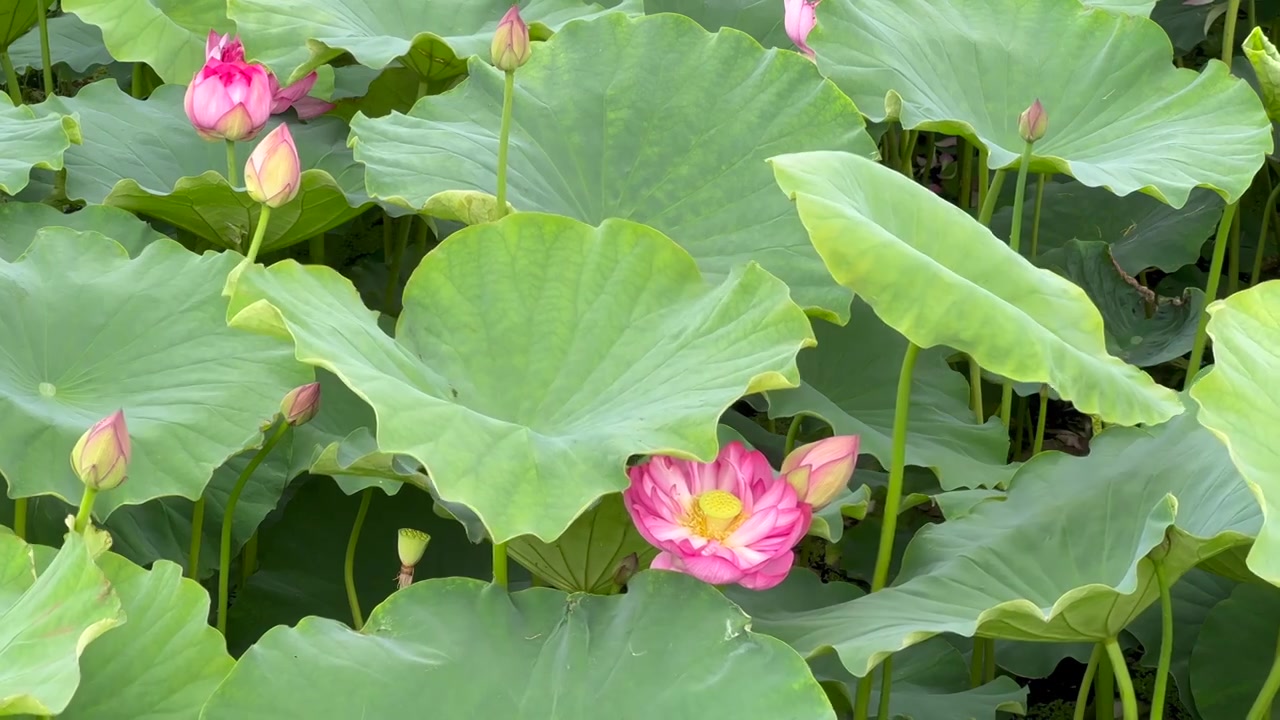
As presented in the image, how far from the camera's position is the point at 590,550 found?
1093 mm

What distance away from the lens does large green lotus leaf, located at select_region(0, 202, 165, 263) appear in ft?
4.60

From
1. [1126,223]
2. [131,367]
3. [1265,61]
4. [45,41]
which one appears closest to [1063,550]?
[1265,61]

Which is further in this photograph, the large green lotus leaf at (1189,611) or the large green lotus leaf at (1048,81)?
the large green lotus leaf at (1189,611)

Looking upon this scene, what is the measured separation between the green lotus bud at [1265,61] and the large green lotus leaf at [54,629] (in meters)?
1.11

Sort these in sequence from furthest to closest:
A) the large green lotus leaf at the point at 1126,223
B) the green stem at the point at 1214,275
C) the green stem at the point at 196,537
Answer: the large green lotus leaf at the point at 1126,223 → the green stem at the point at 1214,275 → the green stem at the point at 196,537

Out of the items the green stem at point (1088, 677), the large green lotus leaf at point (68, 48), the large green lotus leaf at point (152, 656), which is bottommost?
the green stem at point (1088, 677)

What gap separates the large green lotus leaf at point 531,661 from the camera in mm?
873

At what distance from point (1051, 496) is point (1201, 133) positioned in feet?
1.69

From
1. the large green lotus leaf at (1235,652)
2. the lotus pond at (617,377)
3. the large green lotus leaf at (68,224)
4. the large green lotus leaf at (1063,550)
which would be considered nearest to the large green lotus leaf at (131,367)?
the lotus pond at (617,377)

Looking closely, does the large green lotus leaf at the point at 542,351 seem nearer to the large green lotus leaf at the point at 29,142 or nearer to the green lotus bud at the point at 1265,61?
the large green lotus leaf at the point at 29,142

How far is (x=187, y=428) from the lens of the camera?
1.13 meters

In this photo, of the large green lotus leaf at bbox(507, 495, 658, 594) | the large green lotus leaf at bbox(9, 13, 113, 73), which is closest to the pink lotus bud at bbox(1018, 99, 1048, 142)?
the large green lotus leaf at bbox(507, 495, 658, 594)

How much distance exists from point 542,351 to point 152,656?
1.19 feet

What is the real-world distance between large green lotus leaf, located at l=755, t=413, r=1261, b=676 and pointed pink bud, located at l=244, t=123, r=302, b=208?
566 millimetres
